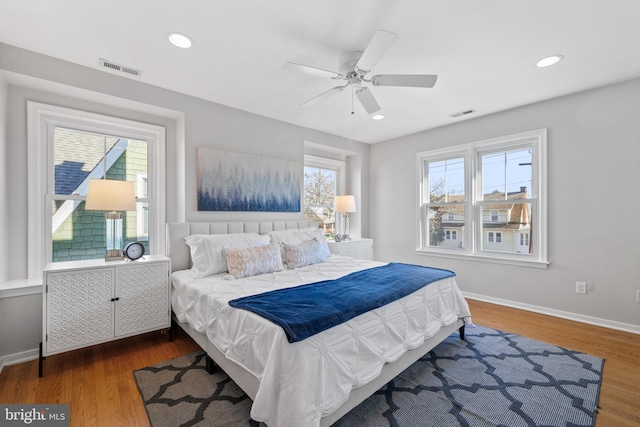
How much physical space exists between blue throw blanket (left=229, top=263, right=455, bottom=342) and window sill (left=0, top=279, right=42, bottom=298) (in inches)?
73.2

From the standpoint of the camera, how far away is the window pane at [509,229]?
3713 mm

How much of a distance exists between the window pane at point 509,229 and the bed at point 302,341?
5.63 ft

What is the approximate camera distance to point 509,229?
3.87 meters

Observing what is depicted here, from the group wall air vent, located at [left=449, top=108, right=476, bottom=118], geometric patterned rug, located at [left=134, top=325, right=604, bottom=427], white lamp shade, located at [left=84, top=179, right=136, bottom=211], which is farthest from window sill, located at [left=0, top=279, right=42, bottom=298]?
wall air vent, located at [left=449, top=108, right=476, bottom=118]

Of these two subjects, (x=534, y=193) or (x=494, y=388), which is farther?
(x=534, y=193)

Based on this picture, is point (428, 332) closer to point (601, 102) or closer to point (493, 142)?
point (493, 142)

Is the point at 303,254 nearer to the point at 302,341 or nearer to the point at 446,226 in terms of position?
the point at 302,341

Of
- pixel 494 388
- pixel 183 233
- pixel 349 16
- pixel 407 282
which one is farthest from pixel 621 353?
pixel 183 233

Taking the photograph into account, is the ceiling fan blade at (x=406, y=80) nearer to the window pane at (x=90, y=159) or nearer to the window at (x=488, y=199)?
the window at (x=488, y=199)

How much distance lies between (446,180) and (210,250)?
3.64 metres

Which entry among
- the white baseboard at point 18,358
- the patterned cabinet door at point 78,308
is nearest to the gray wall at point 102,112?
the white baseboard at point 18,358

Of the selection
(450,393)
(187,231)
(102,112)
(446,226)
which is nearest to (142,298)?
(187,231)

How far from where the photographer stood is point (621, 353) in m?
2.52

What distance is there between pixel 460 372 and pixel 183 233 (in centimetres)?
287
